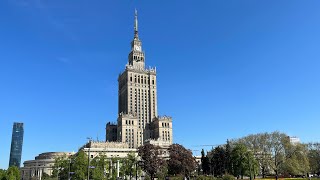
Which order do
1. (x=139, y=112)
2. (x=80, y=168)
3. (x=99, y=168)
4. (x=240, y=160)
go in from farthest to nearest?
(x=139, y=112) → (x=99, y=168) → (x=240, y=160) → (x=80, y=168)

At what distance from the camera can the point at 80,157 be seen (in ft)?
346

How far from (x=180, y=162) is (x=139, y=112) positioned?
255 feet

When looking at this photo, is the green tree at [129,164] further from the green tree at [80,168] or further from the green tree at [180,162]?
the green tree at [80,168]

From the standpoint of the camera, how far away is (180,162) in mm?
113500

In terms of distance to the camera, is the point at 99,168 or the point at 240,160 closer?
the point at 240,160

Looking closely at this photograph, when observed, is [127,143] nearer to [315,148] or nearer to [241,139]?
[241,139]

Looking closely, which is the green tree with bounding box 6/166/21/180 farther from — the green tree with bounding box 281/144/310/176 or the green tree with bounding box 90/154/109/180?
the green tree with bounding box 281/144/310/176

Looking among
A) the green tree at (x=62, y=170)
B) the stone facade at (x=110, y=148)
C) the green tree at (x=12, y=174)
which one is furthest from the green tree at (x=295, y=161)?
the green tree at (x=12, y=174)

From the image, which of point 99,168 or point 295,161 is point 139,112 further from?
point 295,161

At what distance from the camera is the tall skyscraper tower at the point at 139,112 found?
181 metres

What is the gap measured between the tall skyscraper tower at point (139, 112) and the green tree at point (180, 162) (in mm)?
64121

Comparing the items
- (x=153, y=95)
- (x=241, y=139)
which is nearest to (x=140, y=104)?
(x=153, y=95)

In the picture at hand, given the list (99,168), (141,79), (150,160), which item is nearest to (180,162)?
(150,160)

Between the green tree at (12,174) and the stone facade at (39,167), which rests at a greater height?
the stone facade at (39,167)
